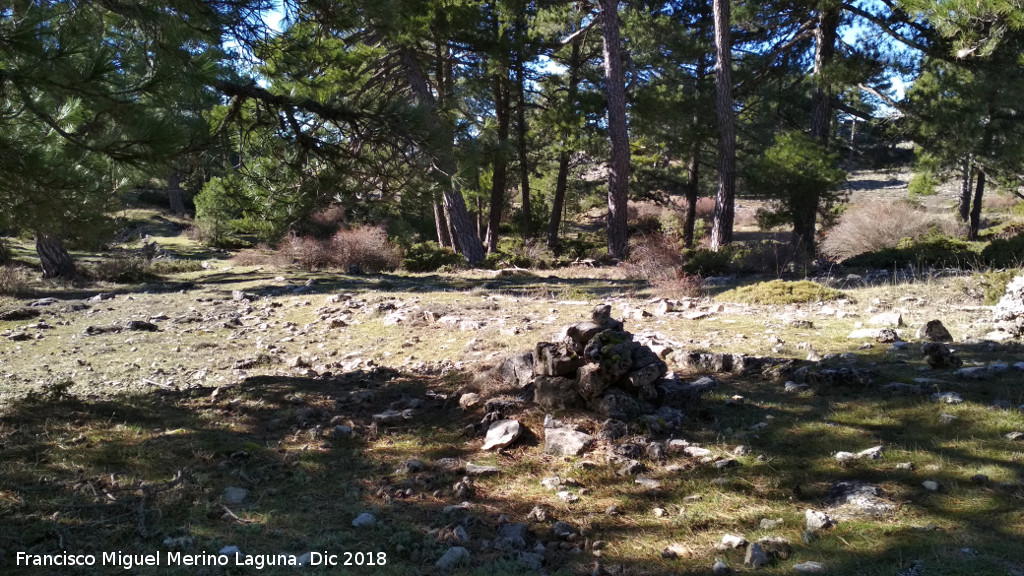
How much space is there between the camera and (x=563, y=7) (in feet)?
56.5

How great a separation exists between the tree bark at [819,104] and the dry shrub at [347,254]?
1010 cm

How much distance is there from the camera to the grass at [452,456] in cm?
295

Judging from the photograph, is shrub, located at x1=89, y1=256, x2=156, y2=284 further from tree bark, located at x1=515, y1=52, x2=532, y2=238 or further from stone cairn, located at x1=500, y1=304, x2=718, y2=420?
stone cairn, located at x1=500, y1=304, x2=718, y2=420

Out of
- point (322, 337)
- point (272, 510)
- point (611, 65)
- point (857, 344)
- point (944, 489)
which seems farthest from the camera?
point (611, 65)

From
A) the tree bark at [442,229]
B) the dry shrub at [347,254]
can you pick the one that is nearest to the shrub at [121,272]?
the dry shrub at [347,254]

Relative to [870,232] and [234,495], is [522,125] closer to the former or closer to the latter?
[870,232]

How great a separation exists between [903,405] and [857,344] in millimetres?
1729

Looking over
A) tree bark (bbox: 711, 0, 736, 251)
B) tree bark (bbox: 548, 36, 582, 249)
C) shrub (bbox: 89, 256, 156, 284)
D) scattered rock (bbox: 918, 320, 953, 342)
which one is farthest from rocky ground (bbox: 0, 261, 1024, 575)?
tree bark (bbox: 548, 36, 582, 249)

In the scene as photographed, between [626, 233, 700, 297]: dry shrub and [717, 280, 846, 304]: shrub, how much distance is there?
989mm

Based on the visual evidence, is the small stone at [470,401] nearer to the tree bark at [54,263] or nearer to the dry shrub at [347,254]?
the dry shrub at [347,254]

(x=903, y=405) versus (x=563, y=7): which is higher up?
(x=563, y=7)

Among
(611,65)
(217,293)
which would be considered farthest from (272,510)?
(611,65)

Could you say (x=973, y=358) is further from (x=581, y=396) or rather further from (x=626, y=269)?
(x=626, y=269)

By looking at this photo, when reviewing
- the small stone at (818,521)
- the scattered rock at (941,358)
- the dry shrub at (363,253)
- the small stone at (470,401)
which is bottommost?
the small stone at (818,521)
